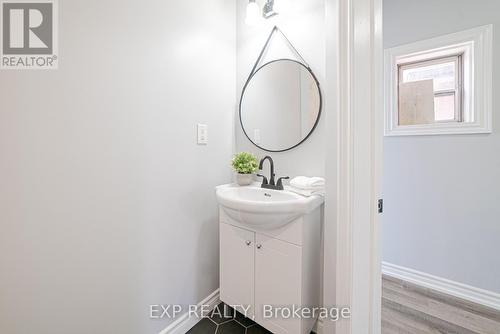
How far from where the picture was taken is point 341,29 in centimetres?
88

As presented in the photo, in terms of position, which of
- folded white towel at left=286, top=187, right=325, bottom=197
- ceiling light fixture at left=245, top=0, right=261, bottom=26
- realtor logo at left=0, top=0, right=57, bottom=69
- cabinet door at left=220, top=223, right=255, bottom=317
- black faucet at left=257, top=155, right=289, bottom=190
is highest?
ceiling light fixture at left=245, top=0, right=261, bottom=26

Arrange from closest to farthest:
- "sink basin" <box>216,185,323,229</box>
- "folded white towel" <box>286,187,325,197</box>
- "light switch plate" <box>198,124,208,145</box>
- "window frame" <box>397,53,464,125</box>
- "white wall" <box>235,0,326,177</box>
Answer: "sink basin" <box>216,185,323,229</box>
"folded white towel" <box>286,187,325,197</box>
"white wall" <box>235,0,326,177</box>
"light switch plate" <box>198,124,208,145</box>
"window frame" <box>397,53,464,125</box>

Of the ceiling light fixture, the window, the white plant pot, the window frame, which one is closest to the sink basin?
the white plant pot

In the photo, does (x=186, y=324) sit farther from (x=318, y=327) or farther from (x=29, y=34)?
(x=29, y=34)

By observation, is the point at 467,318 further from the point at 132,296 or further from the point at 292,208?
the point at 132,296

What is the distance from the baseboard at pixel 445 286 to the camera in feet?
5.09

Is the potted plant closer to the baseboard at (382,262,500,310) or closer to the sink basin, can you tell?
the sink basin

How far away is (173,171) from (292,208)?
706 millimetres

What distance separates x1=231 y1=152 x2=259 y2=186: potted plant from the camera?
4.77 feet

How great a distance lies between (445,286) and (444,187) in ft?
2.53

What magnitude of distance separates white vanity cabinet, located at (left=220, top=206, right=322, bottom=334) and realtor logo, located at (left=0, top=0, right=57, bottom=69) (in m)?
1.09

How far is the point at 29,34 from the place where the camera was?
84 centimetres

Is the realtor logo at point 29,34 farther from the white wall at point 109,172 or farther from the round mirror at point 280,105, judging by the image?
the round mirror at point 280,105

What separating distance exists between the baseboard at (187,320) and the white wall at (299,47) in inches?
37.6
